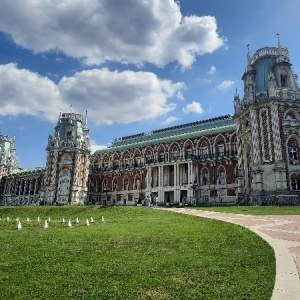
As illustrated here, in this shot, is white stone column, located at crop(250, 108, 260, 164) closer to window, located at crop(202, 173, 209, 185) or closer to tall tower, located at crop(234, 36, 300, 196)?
tall tower, located at crop(234, 36, 300, 196)

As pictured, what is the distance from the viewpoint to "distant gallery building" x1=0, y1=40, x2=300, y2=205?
42812 mm

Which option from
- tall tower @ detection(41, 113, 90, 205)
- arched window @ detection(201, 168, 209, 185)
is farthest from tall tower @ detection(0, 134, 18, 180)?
arched window @ detection(201, 168, 209, 185)

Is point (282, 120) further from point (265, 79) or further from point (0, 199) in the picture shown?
point (0, 199)

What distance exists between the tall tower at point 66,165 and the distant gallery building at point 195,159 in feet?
0.67

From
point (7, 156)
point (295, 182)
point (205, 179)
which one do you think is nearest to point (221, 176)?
point (205, 179)

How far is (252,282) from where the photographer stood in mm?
6711

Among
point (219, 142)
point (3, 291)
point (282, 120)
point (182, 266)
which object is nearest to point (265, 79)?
point (282, 120)

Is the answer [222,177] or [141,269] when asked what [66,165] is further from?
[141,269]

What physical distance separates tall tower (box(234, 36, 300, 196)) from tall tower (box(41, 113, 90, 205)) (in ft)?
111

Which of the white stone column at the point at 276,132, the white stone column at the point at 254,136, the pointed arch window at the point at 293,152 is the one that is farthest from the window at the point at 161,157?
the pointed arch window at the point at 293,152

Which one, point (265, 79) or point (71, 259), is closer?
point (71, 259)

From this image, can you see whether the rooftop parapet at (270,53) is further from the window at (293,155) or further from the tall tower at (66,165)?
the tall tower at (66,165)

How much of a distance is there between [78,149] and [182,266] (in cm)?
6053

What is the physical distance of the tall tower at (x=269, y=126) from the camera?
41906 millimetres
